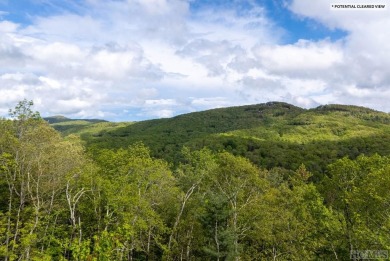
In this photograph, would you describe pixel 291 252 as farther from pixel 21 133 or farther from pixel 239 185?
pixel 21 133

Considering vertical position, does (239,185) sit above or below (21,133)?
below

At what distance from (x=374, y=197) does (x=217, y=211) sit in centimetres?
2170

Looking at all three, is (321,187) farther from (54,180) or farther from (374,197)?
(54,180)

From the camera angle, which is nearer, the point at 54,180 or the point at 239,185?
the point at 54,180

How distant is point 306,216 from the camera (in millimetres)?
44250

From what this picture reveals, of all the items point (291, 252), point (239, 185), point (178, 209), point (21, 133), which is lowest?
point (291, 252)

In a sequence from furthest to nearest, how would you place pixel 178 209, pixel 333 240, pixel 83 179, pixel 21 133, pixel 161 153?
1. pixel 161 153
2. pixel 178 209
3. pixel 83 179
4. pixel 21 133
5. pixel 333 240

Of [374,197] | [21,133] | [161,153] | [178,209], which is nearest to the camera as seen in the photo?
[374,197]

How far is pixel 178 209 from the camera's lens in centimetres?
4791

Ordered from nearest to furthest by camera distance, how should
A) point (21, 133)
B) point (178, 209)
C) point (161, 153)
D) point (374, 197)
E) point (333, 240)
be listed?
point (374, 197), point (333, 240), point (21, 133), point (178, 209), point (161, 153)

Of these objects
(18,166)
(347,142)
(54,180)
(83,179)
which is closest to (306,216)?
(83,179)

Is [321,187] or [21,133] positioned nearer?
[321,187]

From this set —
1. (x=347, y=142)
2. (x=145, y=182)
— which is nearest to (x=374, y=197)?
(x=145, y=182)

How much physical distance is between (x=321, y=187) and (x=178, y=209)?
20749 millimetres
